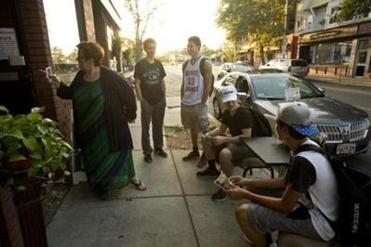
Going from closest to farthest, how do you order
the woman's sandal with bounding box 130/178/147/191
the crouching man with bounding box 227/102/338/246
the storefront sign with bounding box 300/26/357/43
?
the crouching man with bounding box 227/102/338/246 < the woman's sandal with bounding box 130/178/147/191 < the storefront sign with bounding box 300/26/357/43

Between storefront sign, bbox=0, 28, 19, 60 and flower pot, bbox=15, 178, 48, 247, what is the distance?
2195 mm

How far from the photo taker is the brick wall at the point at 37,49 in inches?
140

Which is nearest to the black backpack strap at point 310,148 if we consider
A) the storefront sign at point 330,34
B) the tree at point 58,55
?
the tree at point 58,55

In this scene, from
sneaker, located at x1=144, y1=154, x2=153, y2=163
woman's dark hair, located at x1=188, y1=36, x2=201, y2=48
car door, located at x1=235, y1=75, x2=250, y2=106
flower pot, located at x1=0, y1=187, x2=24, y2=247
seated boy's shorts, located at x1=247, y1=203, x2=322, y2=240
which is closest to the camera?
flower pot, located at x1=0, y1=187, x2=24, y2=247

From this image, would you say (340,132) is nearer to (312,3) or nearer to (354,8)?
(354,8)

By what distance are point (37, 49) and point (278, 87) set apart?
4.51 metres

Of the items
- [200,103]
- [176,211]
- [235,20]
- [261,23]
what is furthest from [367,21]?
[176,211]

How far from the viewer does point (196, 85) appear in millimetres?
4734

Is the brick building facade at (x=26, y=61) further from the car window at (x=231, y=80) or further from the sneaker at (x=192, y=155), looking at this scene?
the car window at (x=231, y=80)

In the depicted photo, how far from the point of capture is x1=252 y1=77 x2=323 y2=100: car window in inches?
240

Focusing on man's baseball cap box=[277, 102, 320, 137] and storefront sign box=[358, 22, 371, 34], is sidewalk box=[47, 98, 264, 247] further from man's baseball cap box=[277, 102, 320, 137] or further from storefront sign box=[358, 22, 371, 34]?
storefront sign box=[358, 22, 371, 34]

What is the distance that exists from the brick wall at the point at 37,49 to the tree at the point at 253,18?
2608 cm

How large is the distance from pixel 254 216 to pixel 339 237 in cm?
56

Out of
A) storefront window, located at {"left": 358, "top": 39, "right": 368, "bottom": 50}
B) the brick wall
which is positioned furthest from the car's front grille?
storefront window, located at {"left": 358, "top": 39, "right": 368, "bottom": 50}
